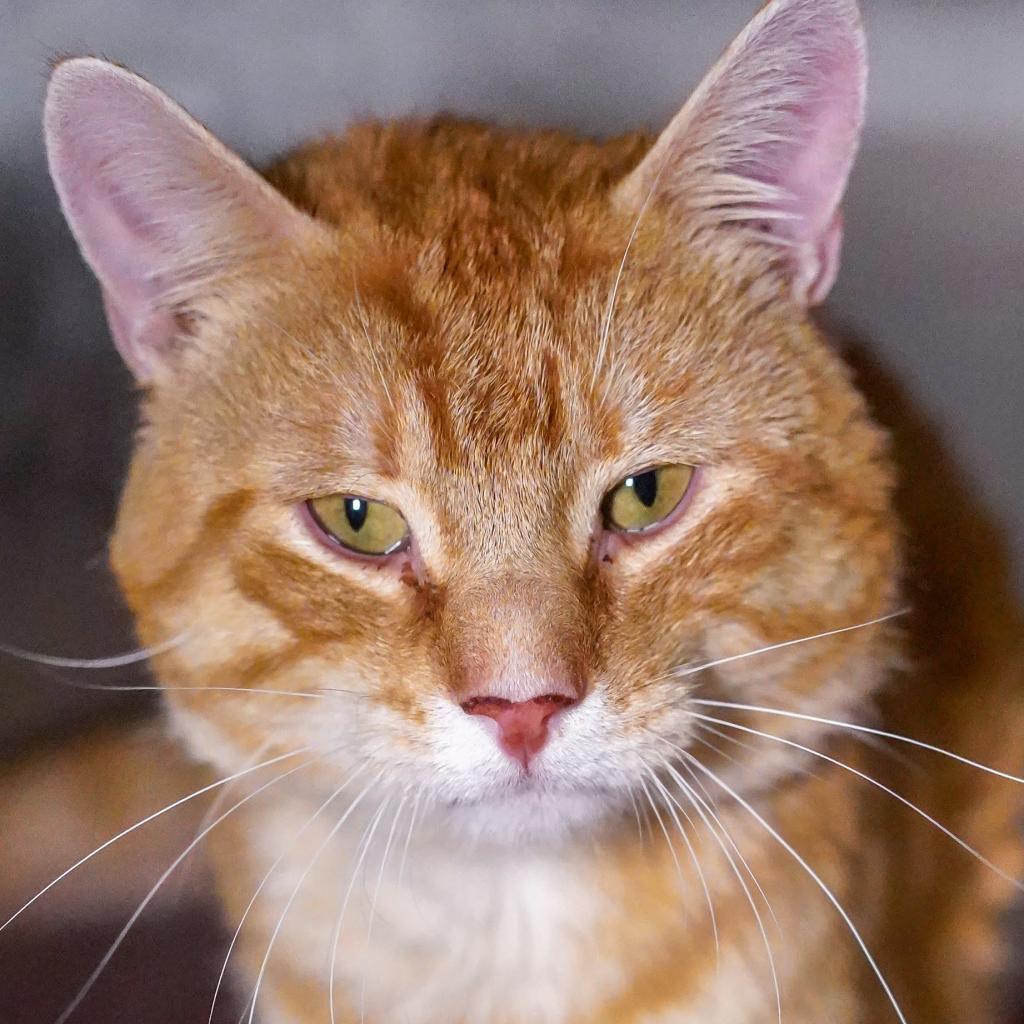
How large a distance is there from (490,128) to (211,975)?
37.0 inches

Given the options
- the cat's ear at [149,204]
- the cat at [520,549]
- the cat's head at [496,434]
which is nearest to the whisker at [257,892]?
the cat at [520,549]

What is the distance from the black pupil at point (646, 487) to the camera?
3.28 feet

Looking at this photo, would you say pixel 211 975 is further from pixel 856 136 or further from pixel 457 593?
pixel 856 136

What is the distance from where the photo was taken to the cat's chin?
976 millimetres

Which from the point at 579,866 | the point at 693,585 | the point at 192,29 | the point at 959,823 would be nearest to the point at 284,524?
the point at 693,585

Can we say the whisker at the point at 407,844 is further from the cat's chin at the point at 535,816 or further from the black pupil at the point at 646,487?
the black pupil at the point at 646,487

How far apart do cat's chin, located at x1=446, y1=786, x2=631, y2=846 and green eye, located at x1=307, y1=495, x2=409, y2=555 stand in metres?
0.23

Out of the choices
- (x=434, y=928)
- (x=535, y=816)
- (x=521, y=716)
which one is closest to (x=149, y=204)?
(x=521, y=716)

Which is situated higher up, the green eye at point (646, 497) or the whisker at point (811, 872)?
the green eye at point (646, 497)

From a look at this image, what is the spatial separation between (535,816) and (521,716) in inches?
7.6

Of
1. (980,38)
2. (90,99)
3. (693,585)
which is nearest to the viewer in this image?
(90,99)

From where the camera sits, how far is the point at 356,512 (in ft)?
3.23

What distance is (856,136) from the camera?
0.98 meters

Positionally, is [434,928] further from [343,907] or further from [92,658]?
[92,658]
